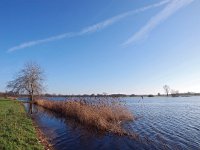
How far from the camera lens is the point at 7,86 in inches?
2768

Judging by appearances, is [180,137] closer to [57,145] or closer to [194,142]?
[194,142]

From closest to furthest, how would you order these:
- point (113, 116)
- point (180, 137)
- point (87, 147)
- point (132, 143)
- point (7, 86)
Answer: point (87, 147)
point (132, 143)
point (180, 137)
point (113, 116)
point (7, 86)

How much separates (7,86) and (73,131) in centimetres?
5657

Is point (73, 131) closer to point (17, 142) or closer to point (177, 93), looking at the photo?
point (17, 142)

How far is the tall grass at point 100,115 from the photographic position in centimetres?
1966

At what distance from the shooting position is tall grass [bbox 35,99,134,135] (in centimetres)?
1966

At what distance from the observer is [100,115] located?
22297 mm

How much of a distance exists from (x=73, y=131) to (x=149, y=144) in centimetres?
685

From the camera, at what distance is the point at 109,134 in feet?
58.6

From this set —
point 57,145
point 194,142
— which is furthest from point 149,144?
point 57,145

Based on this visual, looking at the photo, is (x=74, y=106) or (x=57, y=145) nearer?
(x=57, y=145)

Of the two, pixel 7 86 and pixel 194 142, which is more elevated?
pixel 7 86

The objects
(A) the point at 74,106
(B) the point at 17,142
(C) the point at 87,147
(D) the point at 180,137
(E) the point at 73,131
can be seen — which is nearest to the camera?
(B) the point at 17,142

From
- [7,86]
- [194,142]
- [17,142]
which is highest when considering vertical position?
[7,86]
